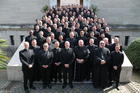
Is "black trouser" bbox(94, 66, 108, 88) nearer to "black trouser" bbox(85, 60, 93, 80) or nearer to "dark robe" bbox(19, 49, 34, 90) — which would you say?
"black trouser" bbox(85, 60, 93, 80)

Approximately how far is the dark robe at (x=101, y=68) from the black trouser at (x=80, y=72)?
21.4 inches

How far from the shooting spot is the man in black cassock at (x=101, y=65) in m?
8.88

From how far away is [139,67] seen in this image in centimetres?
1123

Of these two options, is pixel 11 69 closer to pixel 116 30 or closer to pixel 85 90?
pixel 85 90

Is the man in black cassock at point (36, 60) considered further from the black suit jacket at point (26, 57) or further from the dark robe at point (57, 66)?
the dark robe at point (57, 66)

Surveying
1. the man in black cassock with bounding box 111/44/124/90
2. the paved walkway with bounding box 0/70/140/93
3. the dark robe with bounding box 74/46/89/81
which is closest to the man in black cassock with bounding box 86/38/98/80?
the dark robe with bounding box 74/46/89/81

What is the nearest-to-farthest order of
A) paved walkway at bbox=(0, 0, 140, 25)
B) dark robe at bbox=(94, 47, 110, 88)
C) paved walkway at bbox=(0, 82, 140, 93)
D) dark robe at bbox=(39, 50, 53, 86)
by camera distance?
1. dark robe at bbox=(39, 50, 53, 86)
2. dark robe at bbox=(94, 47, 110, 88)
3. paved walkway at bbox=(0, 82, 140, 93)
4. paved walkway at bbox=(0, 0, 140, 25)

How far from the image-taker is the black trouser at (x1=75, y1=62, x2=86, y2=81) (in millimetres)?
9389

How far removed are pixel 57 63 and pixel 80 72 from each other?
3.10ft

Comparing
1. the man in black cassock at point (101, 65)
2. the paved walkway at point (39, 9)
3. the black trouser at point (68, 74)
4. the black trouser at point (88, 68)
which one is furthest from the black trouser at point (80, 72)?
the paved walkway at point (39, 9)

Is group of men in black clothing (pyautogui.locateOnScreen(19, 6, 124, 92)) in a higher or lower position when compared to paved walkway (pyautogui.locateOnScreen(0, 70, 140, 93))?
higher

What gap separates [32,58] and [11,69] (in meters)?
1.23

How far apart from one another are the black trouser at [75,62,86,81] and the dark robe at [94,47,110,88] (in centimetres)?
54

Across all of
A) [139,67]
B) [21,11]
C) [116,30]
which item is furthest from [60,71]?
[21,11]
